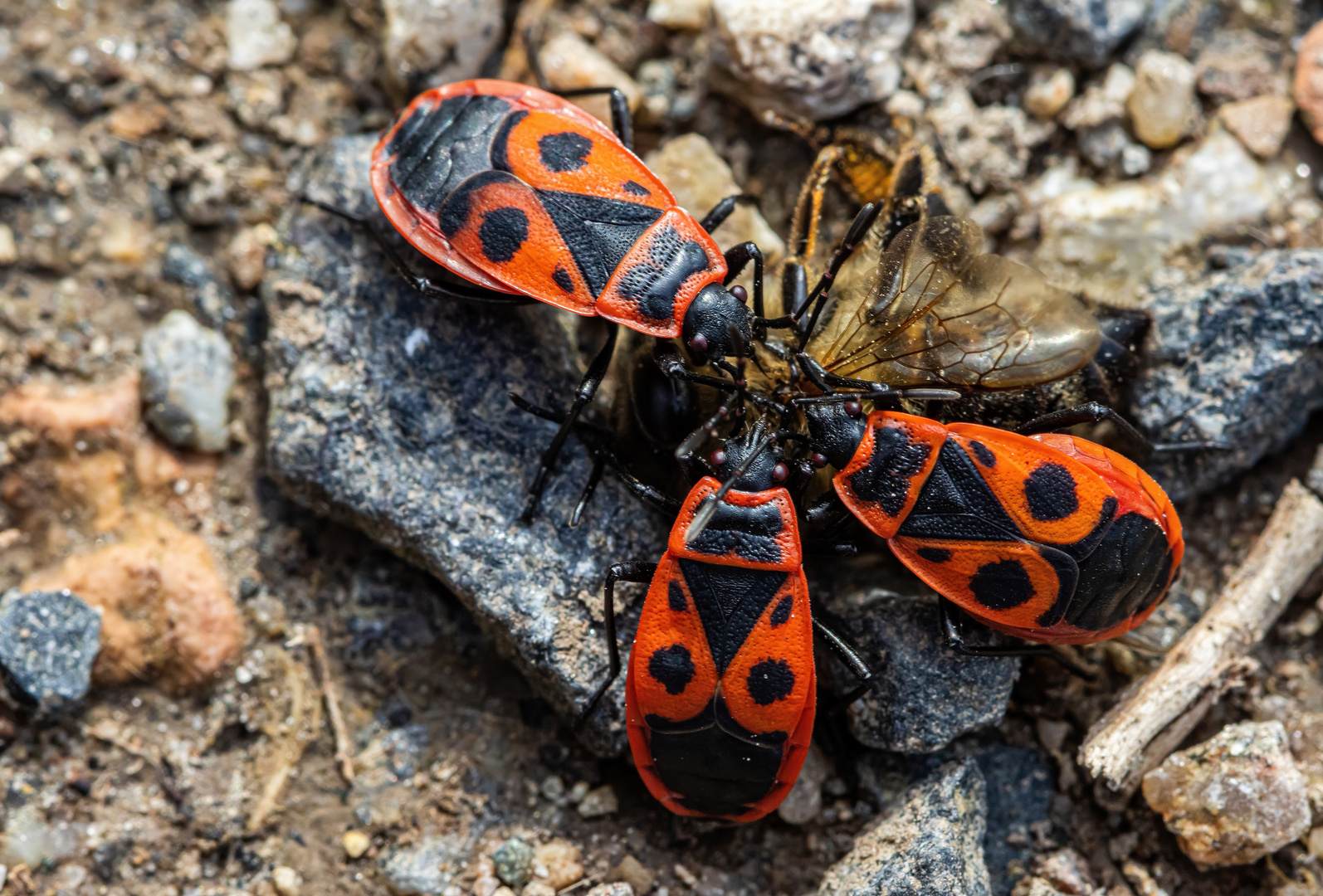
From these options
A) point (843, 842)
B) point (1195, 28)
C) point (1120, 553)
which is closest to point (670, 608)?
point (843, 842)

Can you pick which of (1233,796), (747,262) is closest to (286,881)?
(747,262)

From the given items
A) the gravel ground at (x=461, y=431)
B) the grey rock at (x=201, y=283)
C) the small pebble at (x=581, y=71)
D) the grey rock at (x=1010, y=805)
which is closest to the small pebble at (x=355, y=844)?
the gravel ground at (x=461, y=431)

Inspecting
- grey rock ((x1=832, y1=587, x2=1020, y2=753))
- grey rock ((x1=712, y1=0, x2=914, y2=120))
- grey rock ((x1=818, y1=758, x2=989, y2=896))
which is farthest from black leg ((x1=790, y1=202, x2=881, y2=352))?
grey rock ((x1=818, y1=758, x2=989, y2=896))

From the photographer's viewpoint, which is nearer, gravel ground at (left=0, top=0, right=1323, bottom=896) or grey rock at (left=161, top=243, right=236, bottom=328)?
gravel ground at (left=0, top=0, right=1323, bottom=896)

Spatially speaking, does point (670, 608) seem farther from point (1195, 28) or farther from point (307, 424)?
point (1195, 28)

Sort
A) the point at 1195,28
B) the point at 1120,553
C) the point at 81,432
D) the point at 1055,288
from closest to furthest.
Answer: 1. the point at 1120,553
2. the point at 1055,288
3. the point at 81,432
4. the point at 1195,28

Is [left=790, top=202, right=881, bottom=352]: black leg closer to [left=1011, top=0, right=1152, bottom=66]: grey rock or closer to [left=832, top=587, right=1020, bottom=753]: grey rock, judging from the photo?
[left=832, top=587, right=1020, bottom=753]: grey rock

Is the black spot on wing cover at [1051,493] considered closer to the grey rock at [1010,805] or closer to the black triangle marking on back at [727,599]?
the black triangle marking on back at [727,599]
